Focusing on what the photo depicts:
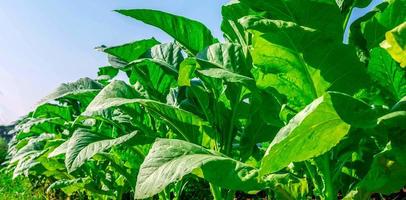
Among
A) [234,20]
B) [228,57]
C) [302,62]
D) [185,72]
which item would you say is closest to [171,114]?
[185,72]

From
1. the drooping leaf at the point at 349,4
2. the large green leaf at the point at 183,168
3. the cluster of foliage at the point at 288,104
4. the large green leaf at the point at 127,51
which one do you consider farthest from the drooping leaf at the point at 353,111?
the large green leaf at the point at 127,51

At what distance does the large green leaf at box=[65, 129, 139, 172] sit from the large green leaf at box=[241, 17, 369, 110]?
0.80 meters

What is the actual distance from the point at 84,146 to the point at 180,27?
0.70 m

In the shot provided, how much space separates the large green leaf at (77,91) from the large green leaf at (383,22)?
155 centimetres

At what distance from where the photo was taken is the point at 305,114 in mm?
1248

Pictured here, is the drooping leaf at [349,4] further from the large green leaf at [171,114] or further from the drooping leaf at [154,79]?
the drooping leaf at [154,79]

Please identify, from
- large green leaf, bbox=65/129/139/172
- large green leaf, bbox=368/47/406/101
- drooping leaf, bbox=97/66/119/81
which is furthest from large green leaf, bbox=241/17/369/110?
drooping leaf, bbox=97/66/119/81

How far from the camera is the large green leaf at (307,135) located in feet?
4.17

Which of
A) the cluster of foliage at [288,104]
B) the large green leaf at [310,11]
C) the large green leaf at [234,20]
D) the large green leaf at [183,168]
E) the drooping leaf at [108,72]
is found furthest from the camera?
the drooping leaf at [108,72]

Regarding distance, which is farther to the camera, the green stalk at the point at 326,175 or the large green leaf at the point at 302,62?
the green stalk at the point at 326,175

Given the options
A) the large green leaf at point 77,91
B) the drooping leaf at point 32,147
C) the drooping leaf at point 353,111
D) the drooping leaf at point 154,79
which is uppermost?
the drooping leaf at point 353,111

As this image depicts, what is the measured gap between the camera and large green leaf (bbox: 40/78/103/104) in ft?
9.04

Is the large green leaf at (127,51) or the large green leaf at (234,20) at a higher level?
the large green leaf at (234,20)

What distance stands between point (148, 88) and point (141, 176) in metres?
1.08
